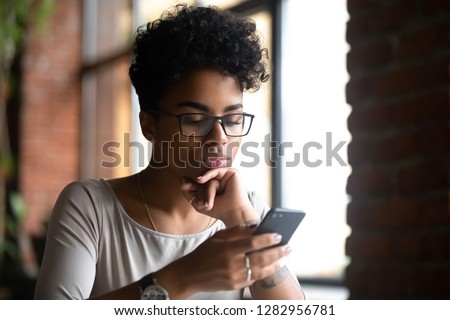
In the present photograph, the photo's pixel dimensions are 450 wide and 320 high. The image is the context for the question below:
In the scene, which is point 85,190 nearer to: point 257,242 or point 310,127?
point 257,242

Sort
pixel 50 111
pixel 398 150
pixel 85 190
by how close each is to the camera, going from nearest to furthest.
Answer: pixel 85 190 < pixel 398 150 < pixel 50 111

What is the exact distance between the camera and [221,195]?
55.6 inches

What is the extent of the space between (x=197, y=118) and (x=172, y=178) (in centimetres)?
20

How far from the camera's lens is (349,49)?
239cm

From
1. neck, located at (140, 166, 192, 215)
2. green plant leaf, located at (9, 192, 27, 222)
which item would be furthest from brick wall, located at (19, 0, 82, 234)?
neck, located at (140, 166, 192, 215)

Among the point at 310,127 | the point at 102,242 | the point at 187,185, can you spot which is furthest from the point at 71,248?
the point at 310,127

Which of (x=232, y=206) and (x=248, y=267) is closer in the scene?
(x=248, y=267)

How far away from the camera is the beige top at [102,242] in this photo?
4.42 ft

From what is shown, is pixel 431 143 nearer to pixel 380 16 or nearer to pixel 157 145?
pixel 380 16

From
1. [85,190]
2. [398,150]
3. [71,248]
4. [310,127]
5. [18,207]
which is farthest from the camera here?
[18,207]

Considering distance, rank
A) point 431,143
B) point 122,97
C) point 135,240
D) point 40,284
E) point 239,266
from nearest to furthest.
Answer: point 239,266 → point 40,284 → point 135,240 → point 431,143 → point 122,97

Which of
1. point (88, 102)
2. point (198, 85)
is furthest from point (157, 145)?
point (88, 102)

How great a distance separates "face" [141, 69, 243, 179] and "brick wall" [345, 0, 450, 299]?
0.85 metres

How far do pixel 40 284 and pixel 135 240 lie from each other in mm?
226
